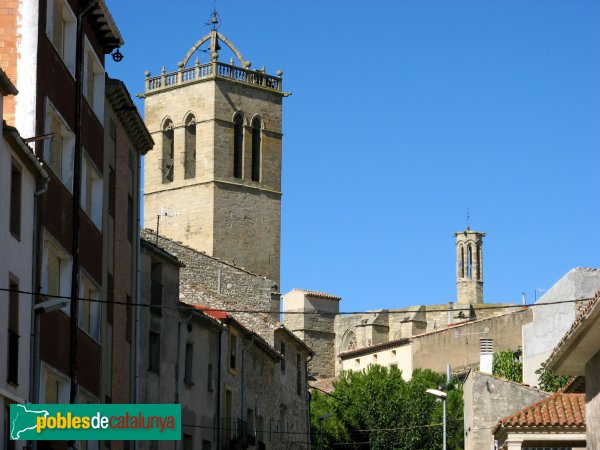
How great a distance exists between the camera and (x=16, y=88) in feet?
86.5

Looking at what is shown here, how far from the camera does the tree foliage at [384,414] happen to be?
75750 mm

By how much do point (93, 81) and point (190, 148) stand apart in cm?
6544

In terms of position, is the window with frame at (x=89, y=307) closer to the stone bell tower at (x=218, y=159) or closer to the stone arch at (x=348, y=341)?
the stone bell tower at (x=218, y=159)

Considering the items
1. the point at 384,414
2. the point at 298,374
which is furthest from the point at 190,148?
the point at 298,374

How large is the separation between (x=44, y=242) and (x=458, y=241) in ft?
410

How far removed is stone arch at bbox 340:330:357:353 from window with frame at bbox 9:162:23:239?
312ft

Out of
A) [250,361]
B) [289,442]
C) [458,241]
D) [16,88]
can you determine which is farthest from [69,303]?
[458,241]

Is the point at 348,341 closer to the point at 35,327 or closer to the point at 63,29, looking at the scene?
the point at 63,29

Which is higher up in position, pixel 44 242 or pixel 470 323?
pixel 470 323

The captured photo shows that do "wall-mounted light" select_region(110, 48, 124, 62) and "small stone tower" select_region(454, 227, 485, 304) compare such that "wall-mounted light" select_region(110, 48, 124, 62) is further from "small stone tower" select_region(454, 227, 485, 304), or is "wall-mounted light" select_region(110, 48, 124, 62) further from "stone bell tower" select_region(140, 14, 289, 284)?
"small stone tower" select_region(454, 227, 485, 304)

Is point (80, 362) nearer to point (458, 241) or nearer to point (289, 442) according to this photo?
point (289, 442)

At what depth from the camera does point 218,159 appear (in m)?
96.6

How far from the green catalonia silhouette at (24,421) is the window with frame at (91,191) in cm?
1092

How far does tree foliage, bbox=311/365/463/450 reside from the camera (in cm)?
7575
